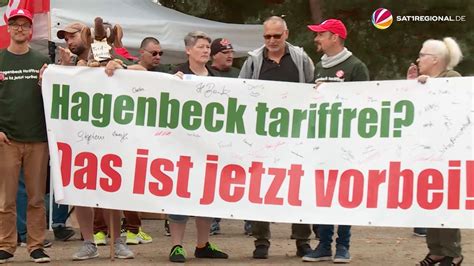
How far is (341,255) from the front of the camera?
10.1m

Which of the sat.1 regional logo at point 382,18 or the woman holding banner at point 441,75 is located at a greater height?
the sat.1 regional logo at point 382,18

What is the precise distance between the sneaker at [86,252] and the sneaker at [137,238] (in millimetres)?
1410

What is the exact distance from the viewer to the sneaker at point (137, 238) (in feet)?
38.4

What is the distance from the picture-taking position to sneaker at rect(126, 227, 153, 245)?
11.7 m

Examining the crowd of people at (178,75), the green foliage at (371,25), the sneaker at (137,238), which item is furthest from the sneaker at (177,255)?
the green foliage at (371,25)

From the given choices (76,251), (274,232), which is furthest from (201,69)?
(274,232)

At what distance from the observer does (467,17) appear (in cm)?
Result: 1866

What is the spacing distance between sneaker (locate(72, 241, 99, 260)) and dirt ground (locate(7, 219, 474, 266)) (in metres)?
0.06

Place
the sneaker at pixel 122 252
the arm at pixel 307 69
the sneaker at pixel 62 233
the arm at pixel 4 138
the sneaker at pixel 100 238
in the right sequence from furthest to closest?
the sneaker at pixel 62 233 → the sneaker at pixel 100 238 → the arm at pixel 307 69 → the sneaker at pixel 122 252 → the arm at pixel 4 138

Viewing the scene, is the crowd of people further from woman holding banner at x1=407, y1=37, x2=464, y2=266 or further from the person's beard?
the person's beard

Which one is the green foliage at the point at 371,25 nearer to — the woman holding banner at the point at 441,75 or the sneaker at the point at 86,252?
the woman holding banner at the point at 441,75

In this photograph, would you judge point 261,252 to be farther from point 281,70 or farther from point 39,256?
point 39,256

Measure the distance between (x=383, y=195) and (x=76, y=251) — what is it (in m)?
3.11

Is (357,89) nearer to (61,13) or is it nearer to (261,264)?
(261,264)
